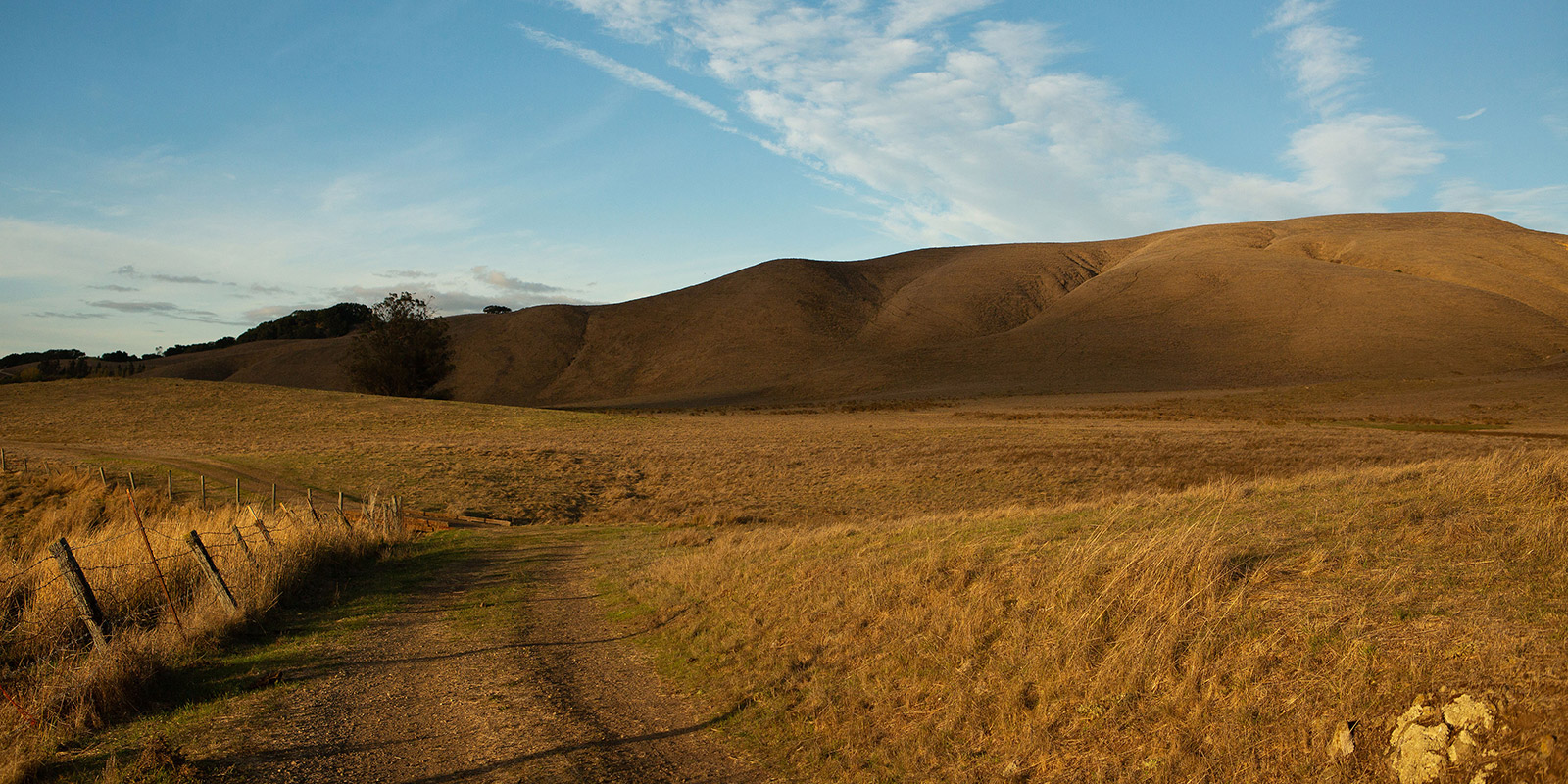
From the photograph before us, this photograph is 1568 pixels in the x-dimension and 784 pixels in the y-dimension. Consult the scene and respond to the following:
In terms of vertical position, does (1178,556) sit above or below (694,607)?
above

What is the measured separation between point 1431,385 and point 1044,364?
135ft

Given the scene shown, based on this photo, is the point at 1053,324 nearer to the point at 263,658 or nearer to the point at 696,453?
the point at 696,453

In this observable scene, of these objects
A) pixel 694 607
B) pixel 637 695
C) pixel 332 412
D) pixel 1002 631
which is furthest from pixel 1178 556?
pixel 332 412

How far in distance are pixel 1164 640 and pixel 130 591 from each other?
39.2 feet

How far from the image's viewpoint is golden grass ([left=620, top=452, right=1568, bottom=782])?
4.94 metres

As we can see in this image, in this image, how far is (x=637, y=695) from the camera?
7.82m

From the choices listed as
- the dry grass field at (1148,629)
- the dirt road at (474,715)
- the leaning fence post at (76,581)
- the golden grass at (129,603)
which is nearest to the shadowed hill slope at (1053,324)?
the dry grass field at (1148,629)

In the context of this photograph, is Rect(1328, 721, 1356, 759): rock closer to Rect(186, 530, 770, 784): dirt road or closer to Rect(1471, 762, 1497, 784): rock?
Rect(1471, 762, 1497, 784): rock

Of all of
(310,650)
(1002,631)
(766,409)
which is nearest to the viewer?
(1002,631)

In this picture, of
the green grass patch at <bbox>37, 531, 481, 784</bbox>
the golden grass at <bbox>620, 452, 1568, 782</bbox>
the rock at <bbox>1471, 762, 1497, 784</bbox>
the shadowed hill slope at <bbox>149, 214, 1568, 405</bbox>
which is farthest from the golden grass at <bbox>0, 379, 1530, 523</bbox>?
the shadowed hill slope at <bbox>149, 214, 1568, 405</bbox>

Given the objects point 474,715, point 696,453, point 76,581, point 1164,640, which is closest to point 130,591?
point 76,581

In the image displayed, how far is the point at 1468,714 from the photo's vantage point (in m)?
4.35

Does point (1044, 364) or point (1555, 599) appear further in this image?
point (1044, 364)

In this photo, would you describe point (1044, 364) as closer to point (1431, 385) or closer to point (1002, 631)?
point (1431, 385)
